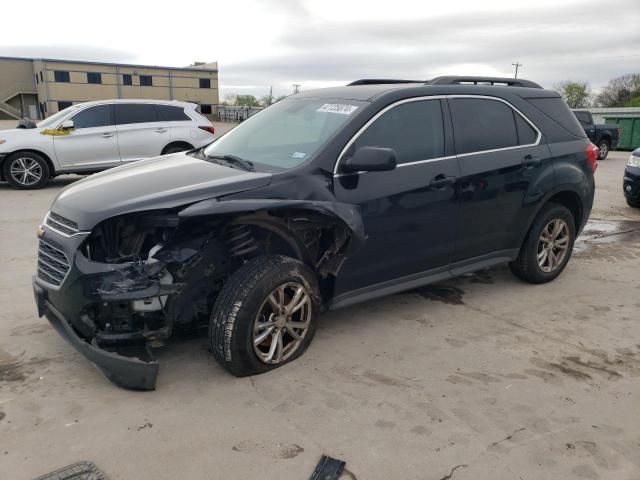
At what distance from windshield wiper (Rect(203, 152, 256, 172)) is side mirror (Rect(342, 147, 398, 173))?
2.30 ft

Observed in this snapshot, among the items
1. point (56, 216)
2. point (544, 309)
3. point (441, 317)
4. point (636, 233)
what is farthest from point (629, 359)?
point (636, 233)

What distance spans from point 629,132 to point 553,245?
26.3 meters

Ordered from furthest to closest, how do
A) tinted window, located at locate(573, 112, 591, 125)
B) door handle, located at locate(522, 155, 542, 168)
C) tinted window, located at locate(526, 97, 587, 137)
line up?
tinted window, located at locate(573, 112, 591, 125) → tinted window, located at locate(526, 97, 587, 137) → door handle, located at locate(522, 155, 542, 168)

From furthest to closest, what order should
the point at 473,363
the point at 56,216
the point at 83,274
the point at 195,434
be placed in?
the point at 473,363 < the point at 56,216 < the point at 83,274 < the point at 195,434

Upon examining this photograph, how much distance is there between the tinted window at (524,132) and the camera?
4656mm

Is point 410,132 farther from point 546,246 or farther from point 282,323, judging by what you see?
point 546,246

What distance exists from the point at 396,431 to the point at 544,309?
2.38m

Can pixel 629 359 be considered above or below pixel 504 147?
below

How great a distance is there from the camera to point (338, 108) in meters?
3.91

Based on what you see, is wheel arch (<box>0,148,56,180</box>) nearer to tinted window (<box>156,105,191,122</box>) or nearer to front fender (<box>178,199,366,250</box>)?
tinted window (<box>156,105,191,122</box>)

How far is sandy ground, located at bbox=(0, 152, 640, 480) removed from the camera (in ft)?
8.48

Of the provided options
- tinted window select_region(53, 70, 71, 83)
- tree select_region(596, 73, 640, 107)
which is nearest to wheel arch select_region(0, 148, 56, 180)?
tinted window select_region(53, 70, 71, 83)

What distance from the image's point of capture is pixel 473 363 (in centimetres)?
359

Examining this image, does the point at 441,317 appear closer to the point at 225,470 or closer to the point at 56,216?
the point at 225,470
